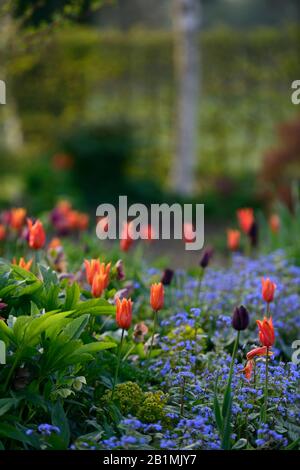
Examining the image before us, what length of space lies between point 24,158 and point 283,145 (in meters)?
4.01

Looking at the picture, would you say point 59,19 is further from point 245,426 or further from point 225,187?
point 225,187

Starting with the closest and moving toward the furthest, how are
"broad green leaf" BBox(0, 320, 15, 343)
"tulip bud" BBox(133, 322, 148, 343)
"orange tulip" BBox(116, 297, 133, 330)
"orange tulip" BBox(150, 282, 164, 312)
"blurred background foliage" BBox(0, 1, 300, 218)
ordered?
"broad green leaf" BBox(0, 320, 15, 343) → "orange tulip" BBox(116, 297, 133, 330) → "orange tulip" BBox(150, 282, 164, 312) → "tulip bud" BBox(133, 322, 148, 343) → "blurred background foliage" BBox(0, 1, 300, 218)

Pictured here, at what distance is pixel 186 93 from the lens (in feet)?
35.0

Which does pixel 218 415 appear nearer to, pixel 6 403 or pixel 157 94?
pixel 6 403

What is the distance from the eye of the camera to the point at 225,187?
37.0ft

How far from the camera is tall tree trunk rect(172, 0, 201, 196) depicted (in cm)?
1043

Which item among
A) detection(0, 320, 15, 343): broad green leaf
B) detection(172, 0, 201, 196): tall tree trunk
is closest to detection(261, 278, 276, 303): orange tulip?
detection(0, 320, 15, 343): broad green leaf

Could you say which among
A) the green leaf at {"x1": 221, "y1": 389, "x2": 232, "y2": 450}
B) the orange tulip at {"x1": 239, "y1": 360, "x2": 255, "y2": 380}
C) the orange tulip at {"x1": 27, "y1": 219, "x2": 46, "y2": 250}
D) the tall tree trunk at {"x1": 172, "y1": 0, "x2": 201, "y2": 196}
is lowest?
the green leaf at {"x1": 221, "y1": 389, "x2": 232, "y2": 450}

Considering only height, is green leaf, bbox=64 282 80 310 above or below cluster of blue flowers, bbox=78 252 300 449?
above

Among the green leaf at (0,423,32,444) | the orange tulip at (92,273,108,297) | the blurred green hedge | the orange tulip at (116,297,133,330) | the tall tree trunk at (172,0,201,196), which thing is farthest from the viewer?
the blurred green hedge

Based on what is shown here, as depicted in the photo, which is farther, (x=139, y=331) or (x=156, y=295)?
(x=139, y=331)

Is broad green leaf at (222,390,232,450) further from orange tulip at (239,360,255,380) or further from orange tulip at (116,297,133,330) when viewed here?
orange tulip at (116,297,133,330)

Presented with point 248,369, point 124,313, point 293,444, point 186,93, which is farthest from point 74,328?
point 186,93
